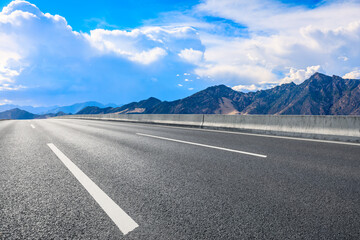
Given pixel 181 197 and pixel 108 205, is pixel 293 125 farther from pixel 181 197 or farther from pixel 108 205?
pixel 108 205

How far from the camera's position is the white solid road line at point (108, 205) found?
6.49 ft

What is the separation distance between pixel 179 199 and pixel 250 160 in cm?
242

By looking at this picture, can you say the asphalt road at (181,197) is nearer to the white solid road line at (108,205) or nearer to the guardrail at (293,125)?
the white solid road line at (108,205)

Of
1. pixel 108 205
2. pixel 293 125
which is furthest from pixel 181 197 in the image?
pixel 293 125

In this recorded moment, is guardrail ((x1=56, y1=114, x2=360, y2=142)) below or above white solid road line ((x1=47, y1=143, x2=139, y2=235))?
above

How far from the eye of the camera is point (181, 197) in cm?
264

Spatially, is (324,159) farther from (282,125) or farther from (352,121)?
(282,125)

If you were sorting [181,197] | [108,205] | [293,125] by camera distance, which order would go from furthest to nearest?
1. [293,125]
2. [181,197]
3. [108,205]

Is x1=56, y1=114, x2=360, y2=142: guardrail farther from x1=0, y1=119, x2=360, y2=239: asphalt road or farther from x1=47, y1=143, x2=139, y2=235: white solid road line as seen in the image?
x1=47, y1=143, x2=139, y2=235: white solid road line

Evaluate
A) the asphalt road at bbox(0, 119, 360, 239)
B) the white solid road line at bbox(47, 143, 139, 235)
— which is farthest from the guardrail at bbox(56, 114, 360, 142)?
the white solid road line at bbox(47, 143, 139, 235)

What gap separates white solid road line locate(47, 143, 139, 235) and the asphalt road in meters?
0.01

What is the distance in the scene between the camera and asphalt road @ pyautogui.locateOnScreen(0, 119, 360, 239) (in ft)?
6.32

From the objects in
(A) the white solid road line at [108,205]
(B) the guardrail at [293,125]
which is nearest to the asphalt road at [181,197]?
(A) the white solid road line at [108,205]

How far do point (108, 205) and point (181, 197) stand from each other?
882 mm
